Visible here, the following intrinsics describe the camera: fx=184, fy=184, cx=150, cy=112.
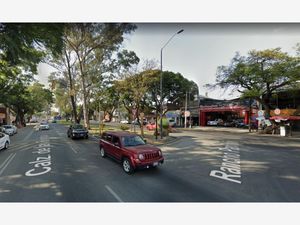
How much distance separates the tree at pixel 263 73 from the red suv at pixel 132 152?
20510mm

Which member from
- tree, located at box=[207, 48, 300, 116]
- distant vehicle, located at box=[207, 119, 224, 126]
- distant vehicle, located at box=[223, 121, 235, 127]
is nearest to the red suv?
tree, located at box=[207, 48, 300, 116]

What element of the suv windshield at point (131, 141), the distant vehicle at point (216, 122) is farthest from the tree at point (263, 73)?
the suv windshield at point (131, 141)

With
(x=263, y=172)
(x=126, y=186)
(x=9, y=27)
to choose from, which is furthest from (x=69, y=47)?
(x=263, y=172)

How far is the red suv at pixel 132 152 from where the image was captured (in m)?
7.45

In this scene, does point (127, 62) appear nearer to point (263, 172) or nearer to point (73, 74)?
point (73, 74)

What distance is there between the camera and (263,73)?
74.9 feet

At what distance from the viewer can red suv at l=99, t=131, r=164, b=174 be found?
7.45m

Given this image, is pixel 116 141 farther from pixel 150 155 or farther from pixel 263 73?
pixel 263 73

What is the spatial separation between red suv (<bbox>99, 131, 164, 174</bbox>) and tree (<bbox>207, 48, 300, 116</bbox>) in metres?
20.5

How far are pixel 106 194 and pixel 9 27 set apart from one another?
8.66m

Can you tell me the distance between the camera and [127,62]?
26.2 m

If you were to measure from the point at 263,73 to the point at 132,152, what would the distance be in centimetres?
2224

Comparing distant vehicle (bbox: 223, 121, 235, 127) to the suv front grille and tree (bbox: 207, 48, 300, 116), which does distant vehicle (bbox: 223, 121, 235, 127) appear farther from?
the suv front grille

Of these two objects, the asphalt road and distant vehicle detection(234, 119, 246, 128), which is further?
distant vehicle detection(234, 119, 246, 128)
